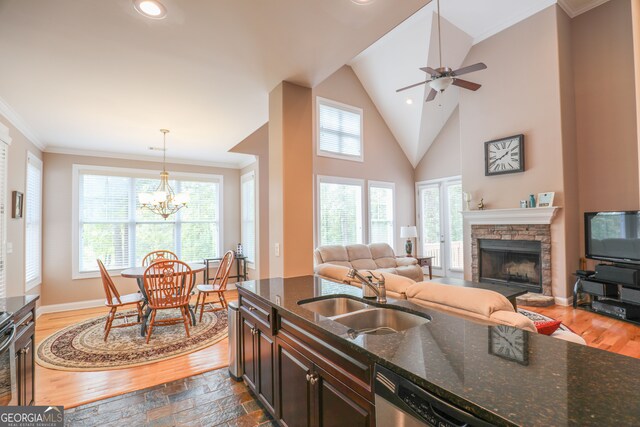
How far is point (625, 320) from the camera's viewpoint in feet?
13.6

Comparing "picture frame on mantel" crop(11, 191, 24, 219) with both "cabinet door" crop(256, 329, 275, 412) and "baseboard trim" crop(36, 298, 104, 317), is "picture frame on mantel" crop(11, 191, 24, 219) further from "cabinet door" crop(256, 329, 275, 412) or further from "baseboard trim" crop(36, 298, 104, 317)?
"cabinet door" crop(256, 329, 275, 412)

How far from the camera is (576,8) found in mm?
5238

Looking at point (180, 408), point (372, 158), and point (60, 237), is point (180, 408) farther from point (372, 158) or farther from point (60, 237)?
point (372, 158)

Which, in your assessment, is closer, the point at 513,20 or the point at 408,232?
the point at 513,20

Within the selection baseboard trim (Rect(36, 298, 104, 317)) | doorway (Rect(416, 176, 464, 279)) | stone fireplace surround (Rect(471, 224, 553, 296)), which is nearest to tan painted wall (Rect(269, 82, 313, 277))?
baseboard trim (Rect(36, 298, 104, 317))

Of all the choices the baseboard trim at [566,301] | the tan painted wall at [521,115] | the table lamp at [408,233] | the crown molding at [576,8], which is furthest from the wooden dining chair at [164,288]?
the crown molding at [576,8]

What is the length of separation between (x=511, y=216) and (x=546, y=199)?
2.00ft

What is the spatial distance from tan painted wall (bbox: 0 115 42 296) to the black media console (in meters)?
7.50

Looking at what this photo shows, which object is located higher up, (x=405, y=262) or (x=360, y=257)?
(x=360, y=257)

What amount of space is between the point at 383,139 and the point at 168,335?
20.6ft

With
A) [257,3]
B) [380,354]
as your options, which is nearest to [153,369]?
[380,354]

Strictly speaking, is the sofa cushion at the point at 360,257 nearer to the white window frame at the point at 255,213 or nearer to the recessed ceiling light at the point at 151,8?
the white window frame at the point at 255,213

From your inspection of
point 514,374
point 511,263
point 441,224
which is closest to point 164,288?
point 514,374

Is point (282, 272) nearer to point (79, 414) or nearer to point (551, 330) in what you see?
point (79, 414)
